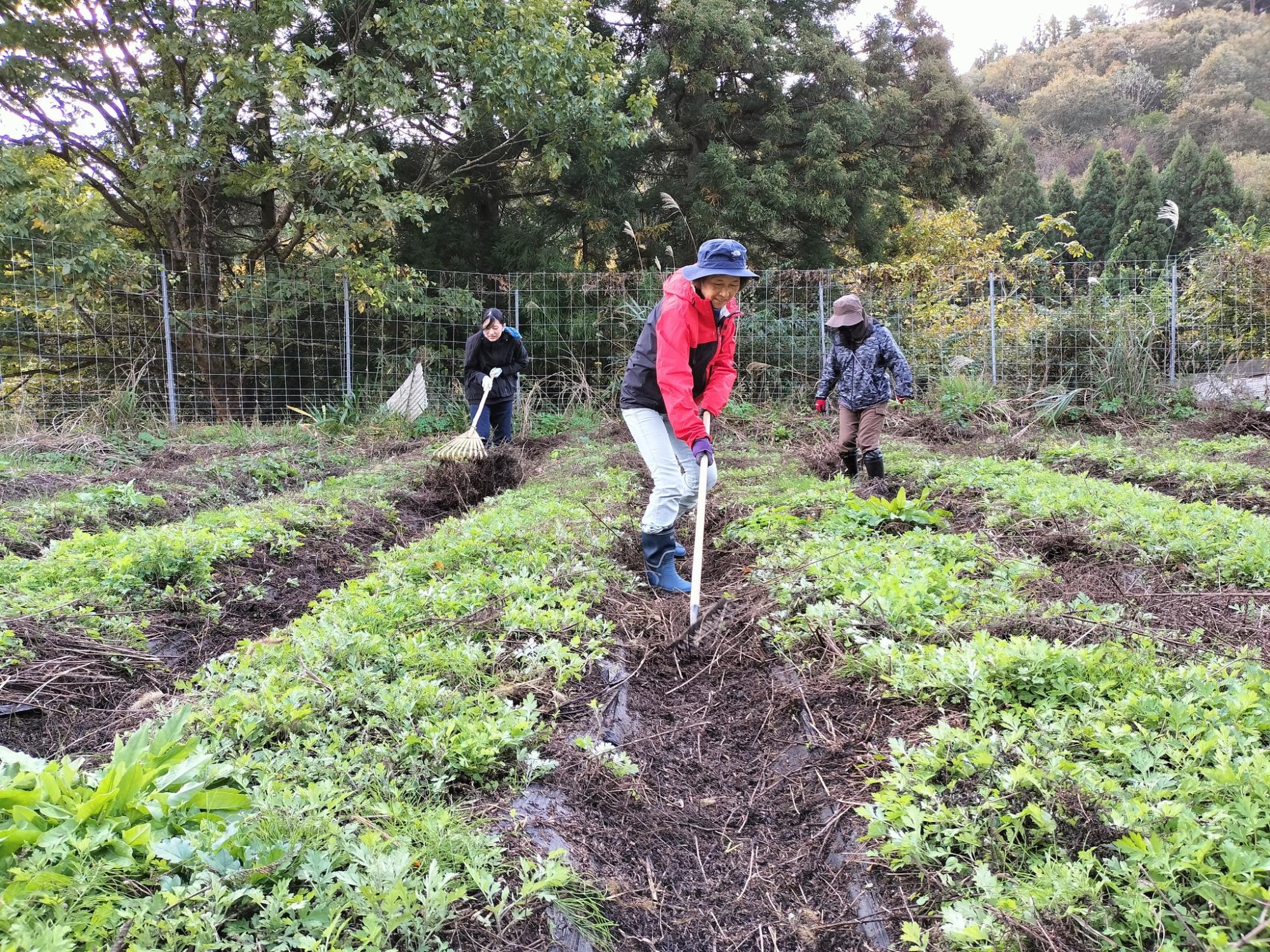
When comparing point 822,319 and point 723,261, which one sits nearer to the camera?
point 723,261

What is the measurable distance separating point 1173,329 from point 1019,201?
23.5 metres

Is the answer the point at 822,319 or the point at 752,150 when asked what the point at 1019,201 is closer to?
the point at 752,150

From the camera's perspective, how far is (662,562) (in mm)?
4586

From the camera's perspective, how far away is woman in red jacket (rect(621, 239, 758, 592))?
4242mm

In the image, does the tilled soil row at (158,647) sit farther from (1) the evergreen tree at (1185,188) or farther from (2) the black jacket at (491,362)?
(1) the evergreen tree at (1185,188)

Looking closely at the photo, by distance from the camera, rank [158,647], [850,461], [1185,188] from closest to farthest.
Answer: [158,647], [850,461], [1185,188]

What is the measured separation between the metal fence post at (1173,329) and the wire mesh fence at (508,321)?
0.11ft

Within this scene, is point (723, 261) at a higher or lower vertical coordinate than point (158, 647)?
higher

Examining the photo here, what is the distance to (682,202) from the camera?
16.2 meters

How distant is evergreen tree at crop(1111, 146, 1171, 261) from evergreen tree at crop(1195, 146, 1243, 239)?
1.48m

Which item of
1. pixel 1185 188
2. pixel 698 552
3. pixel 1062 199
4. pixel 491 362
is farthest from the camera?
pixel 1062 199

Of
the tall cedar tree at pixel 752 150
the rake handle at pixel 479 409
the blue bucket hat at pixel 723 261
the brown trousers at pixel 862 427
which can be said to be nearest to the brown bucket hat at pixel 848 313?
the brown trousers at pixel 862 427

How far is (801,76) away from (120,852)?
729 inches

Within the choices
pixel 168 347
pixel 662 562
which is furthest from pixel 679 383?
pixel 168 347
